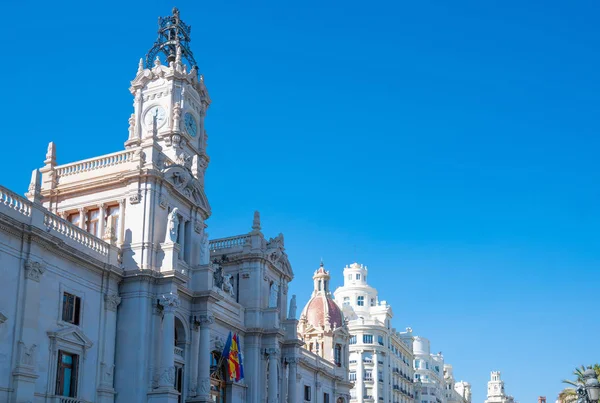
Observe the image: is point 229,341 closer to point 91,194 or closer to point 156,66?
point 91,194

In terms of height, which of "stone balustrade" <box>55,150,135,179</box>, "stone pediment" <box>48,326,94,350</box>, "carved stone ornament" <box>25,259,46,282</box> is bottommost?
"stone pediment" <box>48,326,94,350</box>

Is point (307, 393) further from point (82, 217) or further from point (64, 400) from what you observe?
point (64, 400)

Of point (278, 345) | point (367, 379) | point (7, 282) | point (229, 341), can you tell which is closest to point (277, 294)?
point (278, 345)

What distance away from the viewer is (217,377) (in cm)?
5466

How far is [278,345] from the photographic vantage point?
60469 millimetres

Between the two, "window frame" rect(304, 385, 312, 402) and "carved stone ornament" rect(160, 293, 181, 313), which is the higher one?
"carved stone ornament" rect(160, 293, 181, 313)

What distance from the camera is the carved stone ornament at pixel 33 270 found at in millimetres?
37281

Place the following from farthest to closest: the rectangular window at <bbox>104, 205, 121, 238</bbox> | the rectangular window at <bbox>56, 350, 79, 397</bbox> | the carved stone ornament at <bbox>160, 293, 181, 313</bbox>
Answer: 1. the rectangular window at <bbox>104, 205, 121, 238</bbox>
2. the carved stone ornament at <bbox>160, 293, 181, 313</bbox>
3. the rectangular window at <bbox>56, 350, 79, 397</bbox>

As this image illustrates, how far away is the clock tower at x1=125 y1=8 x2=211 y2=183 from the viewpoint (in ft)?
184

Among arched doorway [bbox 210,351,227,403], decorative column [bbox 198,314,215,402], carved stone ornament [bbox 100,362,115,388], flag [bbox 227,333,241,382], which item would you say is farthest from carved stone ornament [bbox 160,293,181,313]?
flag [bbox 227,333,241,382]

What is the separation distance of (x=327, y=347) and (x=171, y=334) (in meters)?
40.2

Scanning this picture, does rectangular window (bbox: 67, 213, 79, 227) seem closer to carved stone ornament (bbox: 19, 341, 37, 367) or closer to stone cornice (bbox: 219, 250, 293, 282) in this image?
carved stone ornament (bbox: 19, 341, 37, 367)

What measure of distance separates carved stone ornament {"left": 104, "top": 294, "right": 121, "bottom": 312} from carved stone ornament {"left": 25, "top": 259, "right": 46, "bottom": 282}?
5.69 metres

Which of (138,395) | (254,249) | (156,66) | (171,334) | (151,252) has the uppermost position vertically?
(156,66)
